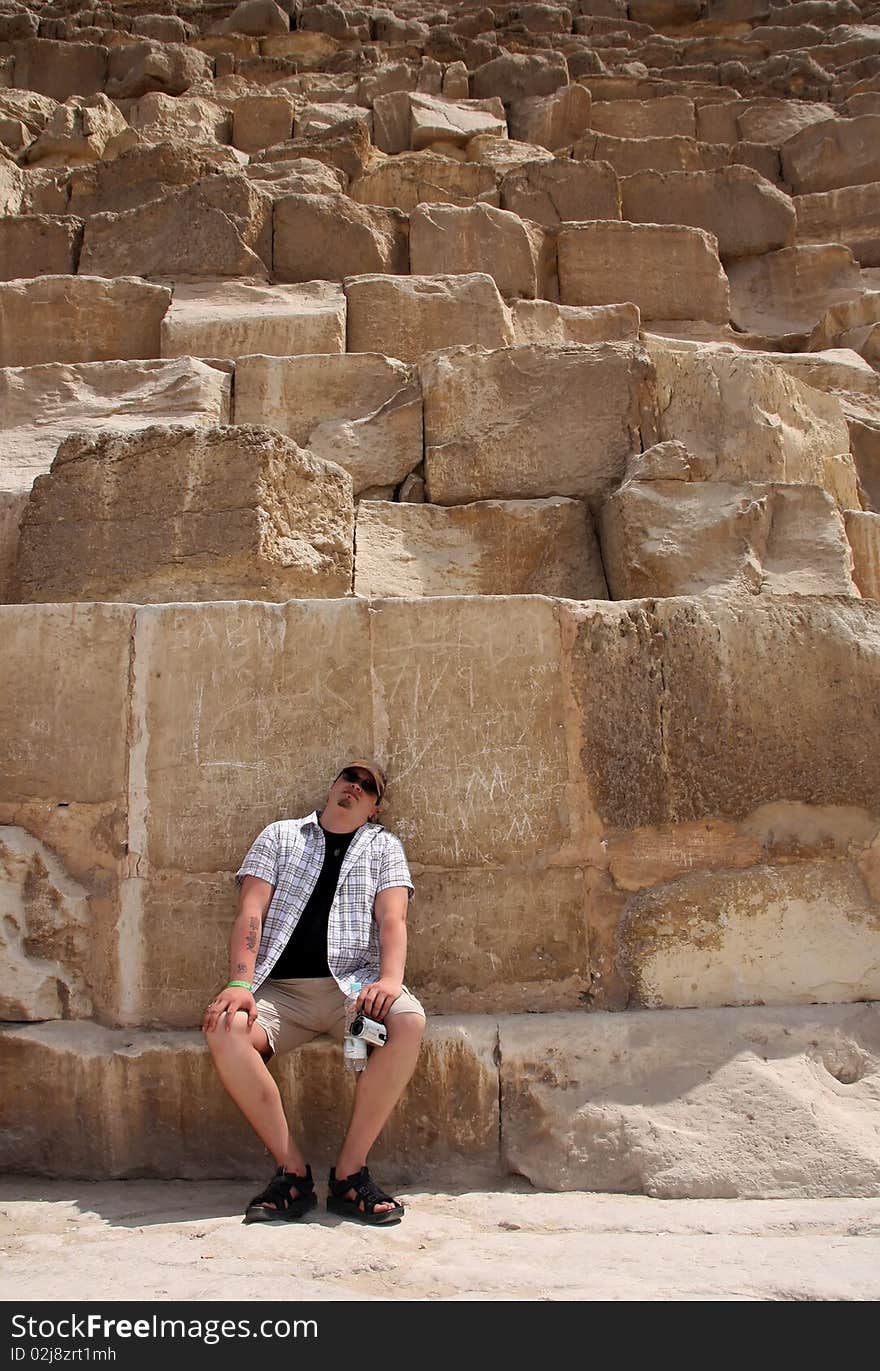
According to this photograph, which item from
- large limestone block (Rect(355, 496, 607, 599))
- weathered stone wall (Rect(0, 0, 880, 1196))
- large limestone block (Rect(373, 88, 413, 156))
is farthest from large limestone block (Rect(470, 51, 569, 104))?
large limestone block (Rect(355, 496, 607, 599))

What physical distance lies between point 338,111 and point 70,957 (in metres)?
8.81

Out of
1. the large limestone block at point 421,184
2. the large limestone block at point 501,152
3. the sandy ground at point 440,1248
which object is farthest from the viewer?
the large limestone block at point 501,152

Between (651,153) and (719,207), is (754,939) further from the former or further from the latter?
(651,153)

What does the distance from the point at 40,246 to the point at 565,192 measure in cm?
Answer: 332

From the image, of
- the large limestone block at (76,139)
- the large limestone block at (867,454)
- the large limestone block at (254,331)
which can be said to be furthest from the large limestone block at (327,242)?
the large limestone block at (76,139)

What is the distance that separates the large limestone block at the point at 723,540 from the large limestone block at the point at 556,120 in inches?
280

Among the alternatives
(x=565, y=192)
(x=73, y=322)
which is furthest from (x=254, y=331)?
(x=565, y=192)

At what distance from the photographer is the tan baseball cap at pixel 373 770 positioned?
3.17 m

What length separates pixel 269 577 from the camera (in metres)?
3.74

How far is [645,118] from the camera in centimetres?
1065

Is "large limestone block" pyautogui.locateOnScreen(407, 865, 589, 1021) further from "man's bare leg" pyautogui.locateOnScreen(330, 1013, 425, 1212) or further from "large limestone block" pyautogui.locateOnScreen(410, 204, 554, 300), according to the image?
"large limestone block" pyautogui.locateOnScreen(410, 204, 554, 300)

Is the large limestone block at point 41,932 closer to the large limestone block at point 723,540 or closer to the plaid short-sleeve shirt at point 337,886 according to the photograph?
Answer: the plaid short-sleeve shirt at point 337,886

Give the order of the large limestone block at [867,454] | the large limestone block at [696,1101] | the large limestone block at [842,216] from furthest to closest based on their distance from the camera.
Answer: the large limestone block at [842,216] < the large limestone block at [867,454] < the large limestone block at [696,1101]

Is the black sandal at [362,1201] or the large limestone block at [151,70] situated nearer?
the black sandal at [362,1201]
